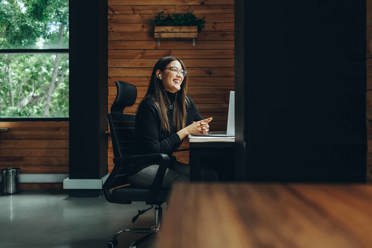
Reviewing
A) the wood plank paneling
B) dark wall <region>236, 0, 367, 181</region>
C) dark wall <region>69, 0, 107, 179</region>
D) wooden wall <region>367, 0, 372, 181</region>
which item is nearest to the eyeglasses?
dark wall <region>236, 0, 367, 181</region>

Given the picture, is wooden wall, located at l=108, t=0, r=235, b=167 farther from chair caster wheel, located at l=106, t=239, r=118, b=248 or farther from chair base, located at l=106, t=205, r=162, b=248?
chair caster wheel, located at l=106, t=239, r=118, b=248

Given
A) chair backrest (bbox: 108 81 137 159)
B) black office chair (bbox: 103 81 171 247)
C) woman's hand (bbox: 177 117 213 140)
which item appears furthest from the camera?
woman's hand (bbox: 177 117 213 140)

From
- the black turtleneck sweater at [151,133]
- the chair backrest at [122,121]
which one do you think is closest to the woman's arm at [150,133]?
the black turtleneck sweater at [151,133]

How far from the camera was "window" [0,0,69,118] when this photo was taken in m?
6.12

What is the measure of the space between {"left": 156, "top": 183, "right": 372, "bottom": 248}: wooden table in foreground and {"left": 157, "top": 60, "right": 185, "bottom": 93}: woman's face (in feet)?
7.98

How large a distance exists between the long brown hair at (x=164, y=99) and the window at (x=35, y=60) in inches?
116

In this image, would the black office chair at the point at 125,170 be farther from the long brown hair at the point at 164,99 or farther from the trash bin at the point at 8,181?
the trash bin at the point at 8,181

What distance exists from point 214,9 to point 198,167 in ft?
12.0

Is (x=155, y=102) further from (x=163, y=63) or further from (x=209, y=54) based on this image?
(x=209, y=54)

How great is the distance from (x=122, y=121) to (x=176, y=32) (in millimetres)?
2881

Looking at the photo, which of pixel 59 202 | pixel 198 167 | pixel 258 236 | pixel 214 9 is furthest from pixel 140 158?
pixel 214 9

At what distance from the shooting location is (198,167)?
2.88 meters

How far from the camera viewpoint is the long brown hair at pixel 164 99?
130 inches

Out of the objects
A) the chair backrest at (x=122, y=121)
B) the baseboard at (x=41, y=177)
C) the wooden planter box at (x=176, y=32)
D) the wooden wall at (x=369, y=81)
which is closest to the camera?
the wooden wall at (x=369, y=81)
